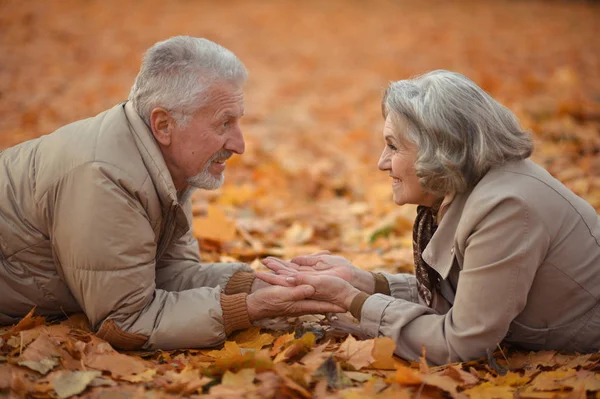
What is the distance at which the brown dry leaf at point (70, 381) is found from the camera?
8.61ft

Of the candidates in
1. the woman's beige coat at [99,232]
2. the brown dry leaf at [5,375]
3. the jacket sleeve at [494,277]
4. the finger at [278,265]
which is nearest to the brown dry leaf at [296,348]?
the woman's beige coat at [99,232]

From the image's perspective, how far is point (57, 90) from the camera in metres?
9.87

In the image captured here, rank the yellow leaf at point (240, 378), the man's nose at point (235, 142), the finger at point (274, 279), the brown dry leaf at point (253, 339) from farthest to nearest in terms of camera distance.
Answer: the man's nose at point (235, 142), the finger at point (274, 279), the brown dry leaf at point (253, 339), the yellow leaf at point (240, 378)

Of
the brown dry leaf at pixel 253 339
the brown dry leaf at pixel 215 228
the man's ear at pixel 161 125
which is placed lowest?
the brown dry leaf at pixel 253 339

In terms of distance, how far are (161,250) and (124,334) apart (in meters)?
0.56

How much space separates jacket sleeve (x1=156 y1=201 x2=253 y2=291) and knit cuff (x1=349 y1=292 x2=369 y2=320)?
2.51 ft

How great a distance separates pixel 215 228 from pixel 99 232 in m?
1.88

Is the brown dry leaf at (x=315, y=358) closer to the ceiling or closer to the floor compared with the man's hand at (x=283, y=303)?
closer to the floor

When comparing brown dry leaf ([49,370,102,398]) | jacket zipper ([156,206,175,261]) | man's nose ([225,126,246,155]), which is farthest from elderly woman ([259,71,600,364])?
brown dry leaf ([49,370,102,398])

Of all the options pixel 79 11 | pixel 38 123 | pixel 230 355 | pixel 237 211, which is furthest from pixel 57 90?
pixel 230 355

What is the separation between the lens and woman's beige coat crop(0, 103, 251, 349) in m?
2.96

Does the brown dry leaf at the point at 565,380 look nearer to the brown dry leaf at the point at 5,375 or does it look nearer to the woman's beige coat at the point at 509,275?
the woman's beige coat at the point at 509,275

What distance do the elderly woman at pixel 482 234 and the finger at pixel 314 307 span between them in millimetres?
113

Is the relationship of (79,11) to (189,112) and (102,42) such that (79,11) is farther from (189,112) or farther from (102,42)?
(189,112)
